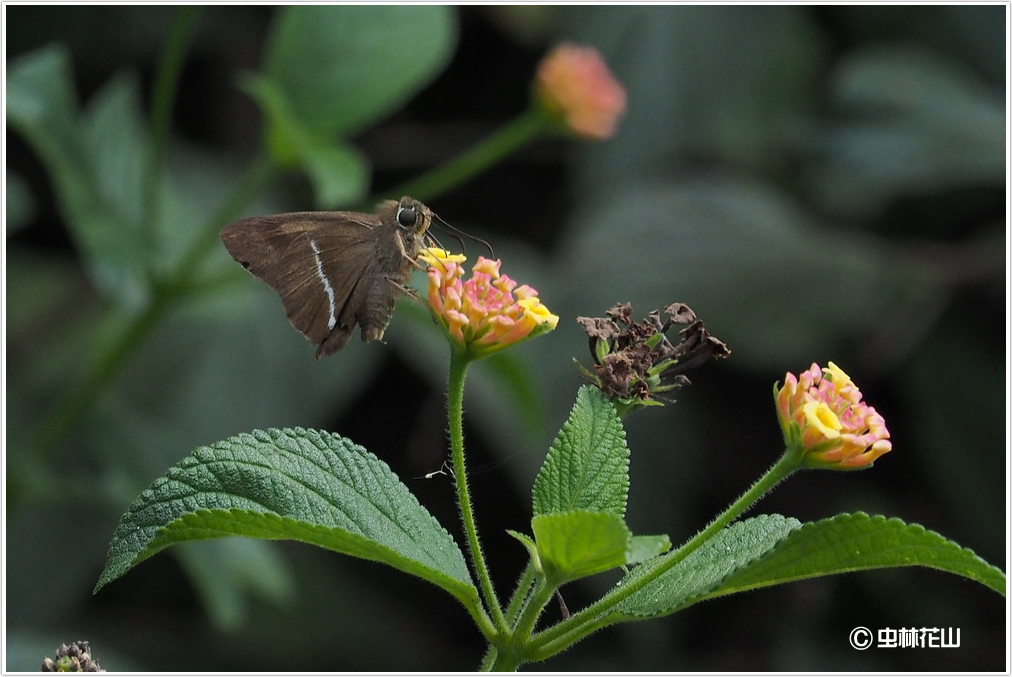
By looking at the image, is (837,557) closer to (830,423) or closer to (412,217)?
(830,423)

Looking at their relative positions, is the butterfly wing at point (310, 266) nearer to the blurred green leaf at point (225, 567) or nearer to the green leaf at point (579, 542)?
the green leaf at point (579, 542)

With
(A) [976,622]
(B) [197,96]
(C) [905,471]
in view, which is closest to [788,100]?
(C) [905,471]

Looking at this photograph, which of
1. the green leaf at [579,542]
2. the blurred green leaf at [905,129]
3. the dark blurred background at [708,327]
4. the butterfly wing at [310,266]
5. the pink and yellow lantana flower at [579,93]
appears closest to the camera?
the green leaf at [579,542]

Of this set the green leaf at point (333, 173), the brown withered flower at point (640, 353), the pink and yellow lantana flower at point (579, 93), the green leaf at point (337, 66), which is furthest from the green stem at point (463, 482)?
the pink and yellow lantana flower at point (579, 93)

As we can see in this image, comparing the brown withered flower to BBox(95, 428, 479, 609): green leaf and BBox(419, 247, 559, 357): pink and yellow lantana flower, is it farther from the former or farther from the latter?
BBox(95, 428, 479, 609): green leaf

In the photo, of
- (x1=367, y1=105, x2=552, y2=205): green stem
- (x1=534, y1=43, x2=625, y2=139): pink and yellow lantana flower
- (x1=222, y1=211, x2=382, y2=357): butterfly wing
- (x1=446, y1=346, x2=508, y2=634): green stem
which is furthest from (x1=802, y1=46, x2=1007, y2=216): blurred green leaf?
(x1=446, y1=346, x2=508, y2=634): green stem

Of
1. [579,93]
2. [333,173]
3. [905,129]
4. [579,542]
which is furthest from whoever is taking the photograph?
[905,129]

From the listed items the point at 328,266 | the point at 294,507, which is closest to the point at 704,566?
the point at 294,507
